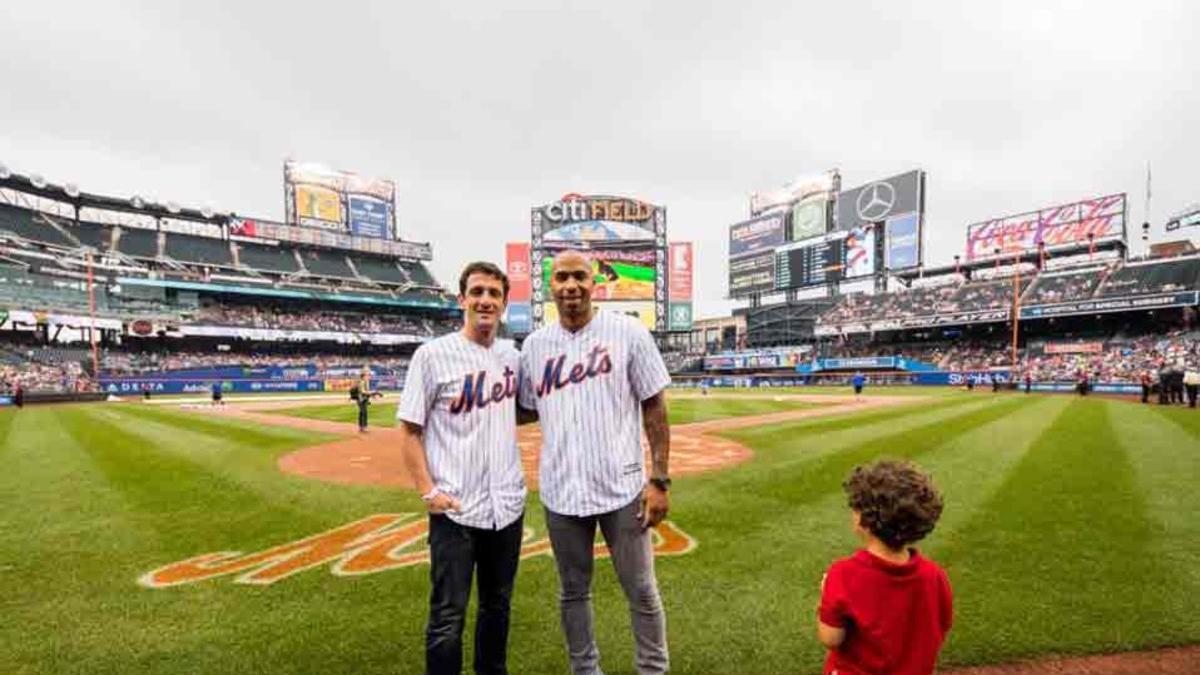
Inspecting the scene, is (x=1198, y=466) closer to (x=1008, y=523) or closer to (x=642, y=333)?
(x=1008, y=523)

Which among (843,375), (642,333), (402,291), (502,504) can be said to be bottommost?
(843,375)

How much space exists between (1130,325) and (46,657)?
58.9 meters

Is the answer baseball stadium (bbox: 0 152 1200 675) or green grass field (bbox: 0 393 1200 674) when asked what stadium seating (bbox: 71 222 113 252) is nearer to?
baseball stadium (bbox: 0 152 1200 675)

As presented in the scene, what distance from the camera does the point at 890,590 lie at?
2020mm

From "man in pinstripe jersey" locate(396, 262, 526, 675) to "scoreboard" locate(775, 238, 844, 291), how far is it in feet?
208

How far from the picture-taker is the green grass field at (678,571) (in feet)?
11.8

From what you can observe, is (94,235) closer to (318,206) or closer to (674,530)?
(318,206)

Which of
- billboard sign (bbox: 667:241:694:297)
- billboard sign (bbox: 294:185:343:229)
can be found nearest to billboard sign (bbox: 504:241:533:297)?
billboard sign (bbox: 667:241:694:297)

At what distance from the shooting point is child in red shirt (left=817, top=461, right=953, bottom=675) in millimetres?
2008

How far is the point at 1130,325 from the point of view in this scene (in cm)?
4212

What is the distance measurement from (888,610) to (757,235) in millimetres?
70008

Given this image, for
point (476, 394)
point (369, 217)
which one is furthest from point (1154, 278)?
point (369, 217)

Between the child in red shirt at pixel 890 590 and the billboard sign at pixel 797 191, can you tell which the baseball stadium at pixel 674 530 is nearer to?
the child in red shirt at pixel 890 590

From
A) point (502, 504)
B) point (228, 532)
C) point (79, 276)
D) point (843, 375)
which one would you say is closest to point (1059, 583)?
point (502, 504)
